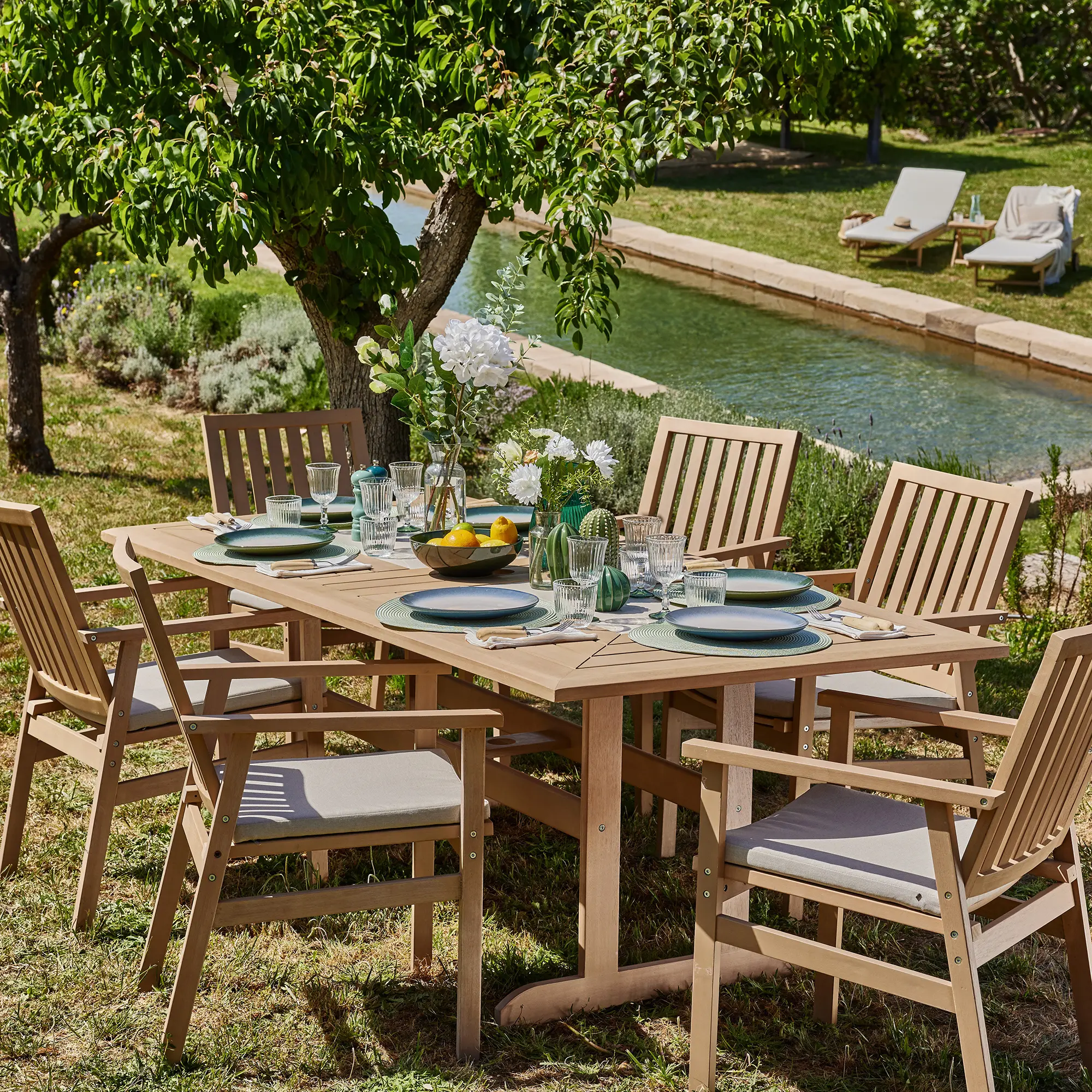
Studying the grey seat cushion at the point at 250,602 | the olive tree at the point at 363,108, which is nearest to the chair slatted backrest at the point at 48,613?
the grey seat cushion at the point at 250,602

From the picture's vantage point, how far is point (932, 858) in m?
2.24

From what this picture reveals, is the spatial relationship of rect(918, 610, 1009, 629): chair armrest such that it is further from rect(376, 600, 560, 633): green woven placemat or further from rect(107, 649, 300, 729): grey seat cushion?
rect(107, 649, 300, 729): grey seat cushion

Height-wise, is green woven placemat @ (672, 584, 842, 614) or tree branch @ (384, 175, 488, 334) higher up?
tree branch @ (384, 175, 488, 334)

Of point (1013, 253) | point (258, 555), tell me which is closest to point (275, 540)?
point (258, 555)

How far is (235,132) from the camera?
160 inches

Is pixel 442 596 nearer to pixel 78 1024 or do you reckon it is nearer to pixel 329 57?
pixel 78 1024

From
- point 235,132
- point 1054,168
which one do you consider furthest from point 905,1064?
point 1054,168

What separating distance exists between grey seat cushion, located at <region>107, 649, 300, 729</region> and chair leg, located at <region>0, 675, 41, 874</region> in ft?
0.90

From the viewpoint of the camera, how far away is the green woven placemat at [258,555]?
342 cm

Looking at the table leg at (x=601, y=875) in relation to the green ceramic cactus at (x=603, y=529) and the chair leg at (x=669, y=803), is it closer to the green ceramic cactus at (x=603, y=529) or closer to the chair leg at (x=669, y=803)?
the green ceramic cactus at (x=603, y=529)

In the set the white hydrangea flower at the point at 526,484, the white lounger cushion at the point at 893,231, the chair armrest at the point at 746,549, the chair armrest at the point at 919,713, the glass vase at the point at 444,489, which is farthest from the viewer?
the white lounger cushion at the point at 893,231

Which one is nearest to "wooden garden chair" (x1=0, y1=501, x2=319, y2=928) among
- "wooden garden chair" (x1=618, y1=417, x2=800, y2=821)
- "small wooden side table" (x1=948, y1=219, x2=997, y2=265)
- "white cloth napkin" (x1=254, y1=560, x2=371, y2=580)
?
"white cloth napkin" (x1=254, y1=560, x2=371, y2=580)

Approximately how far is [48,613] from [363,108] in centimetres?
210

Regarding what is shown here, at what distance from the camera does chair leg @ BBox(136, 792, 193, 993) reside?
271cm
